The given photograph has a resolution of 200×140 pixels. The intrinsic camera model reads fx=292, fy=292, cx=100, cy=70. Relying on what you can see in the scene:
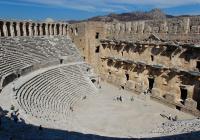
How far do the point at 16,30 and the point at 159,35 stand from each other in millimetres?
12385

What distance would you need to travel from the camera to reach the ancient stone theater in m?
14.5

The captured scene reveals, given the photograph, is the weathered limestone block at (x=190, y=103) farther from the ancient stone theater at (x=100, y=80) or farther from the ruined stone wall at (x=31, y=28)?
the ruined stone wall at (x=31, y=28)

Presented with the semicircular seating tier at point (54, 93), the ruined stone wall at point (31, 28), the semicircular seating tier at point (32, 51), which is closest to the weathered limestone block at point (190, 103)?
the semicircular seating tier at point (54, 93)

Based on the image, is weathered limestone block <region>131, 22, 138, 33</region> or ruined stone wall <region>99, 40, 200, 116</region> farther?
weathered limestone block <region>131, 22, 138, 33</region>

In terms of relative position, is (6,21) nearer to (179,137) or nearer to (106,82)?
(106,82)

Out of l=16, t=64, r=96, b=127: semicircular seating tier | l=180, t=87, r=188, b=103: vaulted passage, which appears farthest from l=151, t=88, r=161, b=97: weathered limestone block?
l=16, t=64, r=96, b=127: semicircular seating tier

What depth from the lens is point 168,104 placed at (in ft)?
70.9

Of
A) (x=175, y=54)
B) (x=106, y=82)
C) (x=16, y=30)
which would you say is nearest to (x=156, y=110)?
(x=175, y=54)

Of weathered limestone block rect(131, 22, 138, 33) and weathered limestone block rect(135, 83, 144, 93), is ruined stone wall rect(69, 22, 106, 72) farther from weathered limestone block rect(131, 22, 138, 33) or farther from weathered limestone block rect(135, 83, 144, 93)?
weathered limestone block rect(135, 83, 144, 93)

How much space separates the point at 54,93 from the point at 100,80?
10265mm

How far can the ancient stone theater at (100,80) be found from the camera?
47.7 feet

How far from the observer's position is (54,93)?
19719mm

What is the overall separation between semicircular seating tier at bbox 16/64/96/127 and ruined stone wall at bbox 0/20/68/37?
16.8 ft

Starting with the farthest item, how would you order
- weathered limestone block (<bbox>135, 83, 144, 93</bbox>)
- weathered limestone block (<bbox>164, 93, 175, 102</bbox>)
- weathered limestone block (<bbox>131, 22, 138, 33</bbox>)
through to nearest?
weathered limestone block (<bbox>131, 22, 138, 33</bbox>), weathered limestone block (<bbox>135, 83, 144, 93</bbox>), weathered limestone block (<bbox>164, 93, 175, 102</bbox>)
